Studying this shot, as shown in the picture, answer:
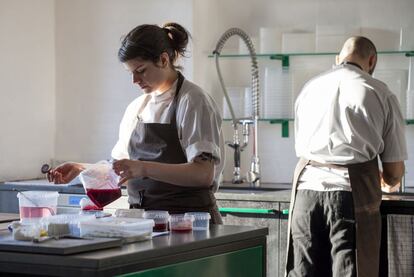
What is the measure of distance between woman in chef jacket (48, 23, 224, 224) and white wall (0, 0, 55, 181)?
1987mm

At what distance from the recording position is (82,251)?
2.18 metres

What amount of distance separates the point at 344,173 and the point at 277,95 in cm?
143

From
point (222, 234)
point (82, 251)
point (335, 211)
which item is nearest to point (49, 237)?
point (82, 251)

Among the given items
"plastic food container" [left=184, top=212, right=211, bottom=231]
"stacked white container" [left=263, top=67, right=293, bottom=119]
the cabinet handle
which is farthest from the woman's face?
"stacked white container" [left=263, top=67, right=293, bottom=119]

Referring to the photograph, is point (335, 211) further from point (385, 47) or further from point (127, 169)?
point (385, 47)

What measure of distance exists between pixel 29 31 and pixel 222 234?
2999 millimetres

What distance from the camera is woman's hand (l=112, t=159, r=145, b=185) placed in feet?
9.04

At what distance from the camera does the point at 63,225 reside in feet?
7.66

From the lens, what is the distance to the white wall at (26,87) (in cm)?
500

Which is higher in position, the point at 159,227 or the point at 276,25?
the point at 276,25

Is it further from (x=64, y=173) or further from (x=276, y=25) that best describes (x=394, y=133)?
(x=276, y=25)

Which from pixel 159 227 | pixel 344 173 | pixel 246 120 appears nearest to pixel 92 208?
pixel 159 227

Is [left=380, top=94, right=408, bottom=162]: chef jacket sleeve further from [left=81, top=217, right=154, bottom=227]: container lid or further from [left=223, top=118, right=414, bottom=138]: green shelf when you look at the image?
[left=81, top=217, right=154, bottom=227]: container lid

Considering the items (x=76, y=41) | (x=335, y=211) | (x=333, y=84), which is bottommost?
(x=335, y=211)
